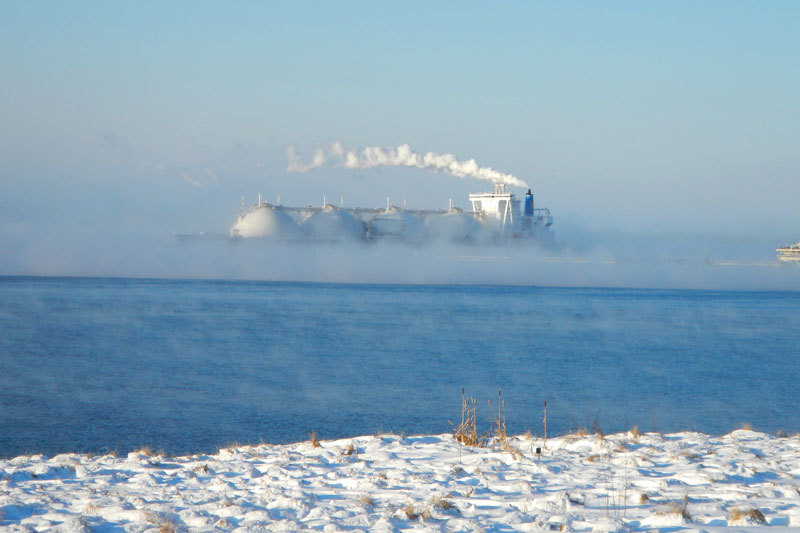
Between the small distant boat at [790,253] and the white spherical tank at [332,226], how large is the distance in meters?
56.2

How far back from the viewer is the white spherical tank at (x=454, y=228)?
8931 cm

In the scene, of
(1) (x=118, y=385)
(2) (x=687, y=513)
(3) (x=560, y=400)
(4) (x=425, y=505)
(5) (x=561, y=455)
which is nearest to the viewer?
(2) (x=687, y=513)

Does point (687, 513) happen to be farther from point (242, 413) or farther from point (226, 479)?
point (242, 413)

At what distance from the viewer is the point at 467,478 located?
241 inches

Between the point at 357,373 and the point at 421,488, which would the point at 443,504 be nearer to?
the point at 421,488

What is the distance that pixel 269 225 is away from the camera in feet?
277

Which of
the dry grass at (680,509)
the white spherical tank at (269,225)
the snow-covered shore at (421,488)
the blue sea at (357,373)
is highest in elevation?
the white spherical tank at (269,225)

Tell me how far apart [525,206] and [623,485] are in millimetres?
89893

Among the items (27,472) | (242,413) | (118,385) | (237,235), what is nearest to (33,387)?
(118,385)

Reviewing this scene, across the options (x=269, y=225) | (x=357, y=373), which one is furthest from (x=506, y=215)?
(x=357, y=373)

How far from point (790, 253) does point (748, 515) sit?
4298 inches

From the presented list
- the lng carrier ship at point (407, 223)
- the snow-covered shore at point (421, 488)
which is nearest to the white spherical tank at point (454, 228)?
the lng carrier ship at point (407, 223)

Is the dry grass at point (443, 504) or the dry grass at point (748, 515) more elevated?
the dry grass at point (748, 515)

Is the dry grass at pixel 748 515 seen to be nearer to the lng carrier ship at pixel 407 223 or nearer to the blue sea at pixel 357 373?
the blue sea at pixel 357 373
